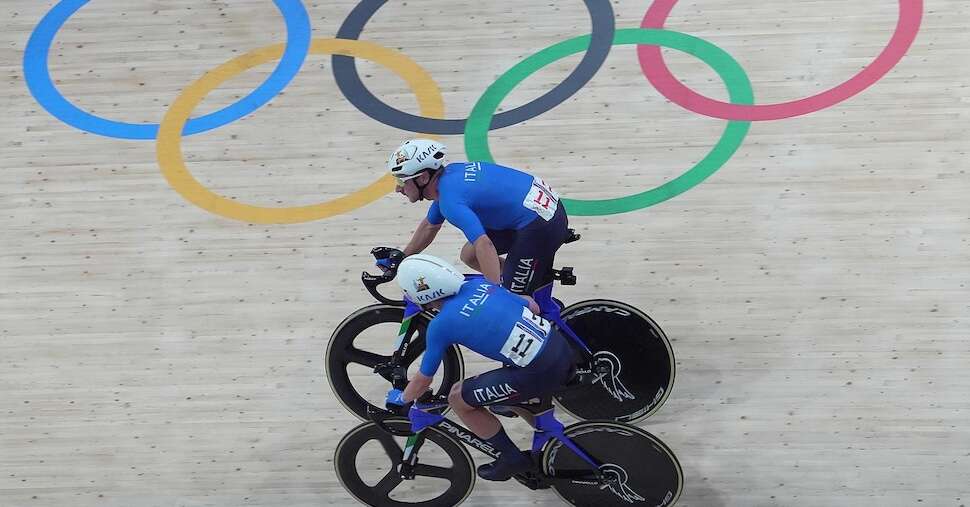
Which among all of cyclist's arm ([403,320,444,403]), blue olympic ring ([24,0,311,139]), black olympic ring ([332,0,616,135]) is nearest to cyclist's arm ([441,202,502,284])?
cyclist's arm ([403,320,444,403])

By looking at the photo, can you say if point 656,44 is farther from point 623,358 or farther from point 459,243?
point 623,358

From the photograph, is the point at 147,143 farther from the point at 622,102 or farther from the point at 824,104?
the point at 824,104

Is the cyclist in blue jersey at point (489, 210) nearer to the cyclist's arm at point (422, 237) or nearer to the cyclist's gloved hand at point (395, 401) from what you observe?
the cyclist's arm at point (422, 237)

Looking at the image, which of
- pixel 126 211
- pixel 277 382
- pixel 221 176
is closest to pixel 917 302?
pixel 277 382

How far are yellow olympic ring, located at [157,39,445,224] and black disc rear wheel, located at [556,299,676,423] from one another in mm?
1937

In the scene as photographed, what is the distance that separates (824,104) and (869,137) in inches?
14.5

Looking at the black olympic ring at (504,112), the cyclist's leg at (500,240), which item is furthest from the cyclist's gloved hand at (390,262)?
the black olympic ring at (504,112)

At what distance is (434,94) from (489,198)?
235cm

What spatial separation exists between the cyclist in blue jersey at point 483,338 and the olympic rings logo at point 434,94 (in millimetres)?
1968

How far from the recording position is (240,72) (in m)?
6.53

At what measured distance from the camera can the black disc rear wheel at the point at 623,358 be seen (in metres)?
4.30

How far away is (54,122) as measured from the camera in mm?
6387

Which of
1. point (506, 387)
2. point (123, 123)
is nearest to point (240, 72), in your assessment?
point (123, 123)

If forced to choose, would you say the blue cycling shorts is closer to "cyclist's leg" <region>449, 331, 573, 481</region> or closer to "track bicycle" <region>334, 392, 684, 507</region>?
"cyclist's leg" <region>449, 331, 573, 481</region>
